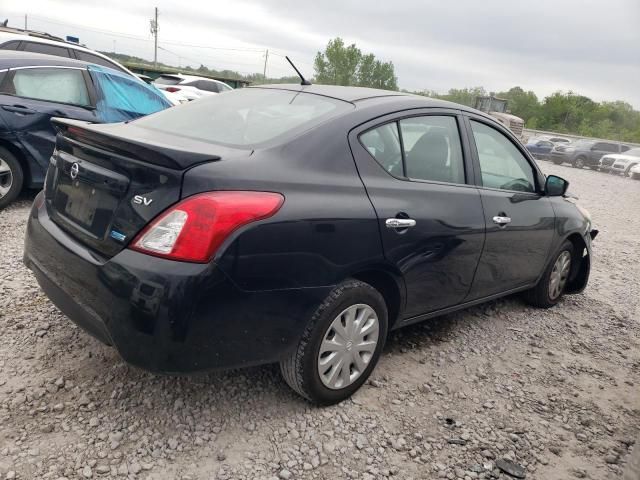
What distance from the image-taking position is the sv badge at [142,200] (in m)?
2.09

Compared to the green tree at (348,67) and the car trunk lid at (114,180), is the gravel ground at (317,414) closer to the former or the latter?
the car trunk lid at (114,180)

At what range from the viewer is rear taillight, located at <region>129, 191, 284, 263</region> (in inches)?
79.6

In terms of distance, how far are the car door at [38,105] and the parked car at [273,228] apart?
287 centimetres

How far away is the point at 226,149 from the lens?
237 cm

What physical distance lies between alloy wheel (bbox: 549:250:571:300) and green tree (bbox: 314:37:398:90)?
228 feet

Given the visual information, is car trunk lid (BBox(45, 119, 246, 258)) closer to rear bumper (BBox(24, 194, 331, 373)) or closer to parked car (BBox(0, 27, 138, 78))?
rear bumper (BBox(24, 194, 331, 373))

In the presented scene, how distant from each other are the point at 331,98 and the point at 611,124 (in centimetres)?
6794

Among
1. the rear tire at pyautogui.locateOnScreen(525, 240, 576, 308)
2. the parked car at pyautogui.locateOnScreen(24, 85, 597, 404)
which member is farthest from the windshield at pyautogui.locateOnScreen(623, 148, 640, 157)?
Result: the parked car at pyautogui.locateOnScreen(24, 85, 597, 404)

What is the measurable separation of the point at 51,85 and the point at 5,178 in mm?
1114

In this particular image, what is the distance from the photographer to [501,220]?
343 cm

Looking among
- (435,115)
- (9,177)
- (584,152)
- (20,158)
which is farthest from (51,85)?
(584,152)

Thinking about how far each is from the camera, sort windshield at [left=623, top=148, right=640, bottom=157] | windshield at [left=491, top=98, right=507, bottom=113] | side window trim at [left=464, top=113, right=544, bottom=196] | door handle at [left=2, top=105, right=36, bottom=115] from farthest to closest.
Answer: windshield at [left=491, top=98, right=507, bottom=113] → windshield at [left=623, top=148, right=640, bottom=157] → door handle at [left=2, top=105, right=36, bottom=115] → side window trim at [left=464, top=113, right=544, bottom=196]

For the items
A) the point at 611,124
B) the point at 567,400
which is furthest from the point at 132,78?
the point at 611,124

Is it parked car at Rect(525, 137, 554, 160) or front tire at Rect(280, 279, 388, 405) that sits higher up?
front tire at Rect(280, 279, 388, 405)
